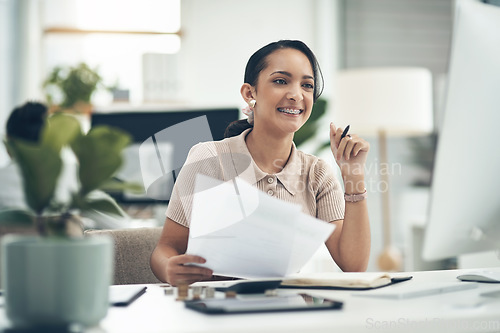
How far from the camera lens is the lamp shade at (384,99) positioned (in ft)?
12.0

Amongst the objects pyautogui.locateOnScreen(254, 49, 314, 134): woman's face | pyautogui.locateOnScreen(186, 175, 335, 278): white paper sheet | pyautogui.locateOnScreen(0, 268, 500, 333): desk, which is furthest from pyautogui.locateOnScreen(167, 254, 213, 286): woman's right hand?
pyautogui.locateOnScreen(254, 49, 314, 134): woman's face

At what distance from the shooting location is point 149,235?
1.35 meters

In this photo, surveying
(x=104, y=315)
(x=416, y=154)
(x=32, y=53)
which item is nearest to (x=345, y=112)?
(x=416, y=154)

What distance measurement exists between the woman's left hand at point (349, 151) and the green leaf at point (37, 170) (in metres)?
0.65

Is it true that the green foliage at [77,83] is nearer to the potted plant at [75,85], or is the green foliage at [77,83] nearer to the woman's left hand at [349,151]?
the potted plant at [75,85]

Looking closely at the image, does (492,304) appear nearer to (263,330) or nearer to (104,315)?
(263,330)

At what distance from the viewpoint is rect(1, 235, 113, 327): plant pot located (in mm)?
596

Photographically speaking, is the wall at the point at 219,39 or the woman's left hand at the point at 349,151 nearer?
the woman's left hand at the point at 349,151

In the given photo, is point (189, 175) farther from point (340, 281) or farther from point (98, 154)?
point (98, 154)

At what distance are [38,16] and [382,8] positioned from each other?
2478 mm

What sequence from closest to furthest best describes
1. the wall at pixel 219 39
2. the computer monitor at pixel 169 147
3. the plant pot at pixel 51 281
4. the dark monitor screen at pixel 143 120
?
1. the plant pot at pixel 51 281
2. the computer monitor at pixel 169 147
3. the dark monitor screen at pixel 143 120
4. the wall at pixel 219 39

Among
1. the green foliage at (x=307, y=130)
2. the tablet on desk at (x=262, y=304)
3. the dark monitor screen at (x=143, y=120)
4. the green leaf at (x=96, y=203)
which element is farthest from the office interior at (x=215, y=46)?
the green leaf at (x=96, y=203)

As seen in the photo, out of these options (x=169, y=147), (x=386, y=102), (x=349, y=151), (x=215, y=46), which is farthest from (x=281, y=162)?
(x=215, y=46)

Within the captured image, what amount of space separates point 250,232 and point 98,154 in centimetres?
26
